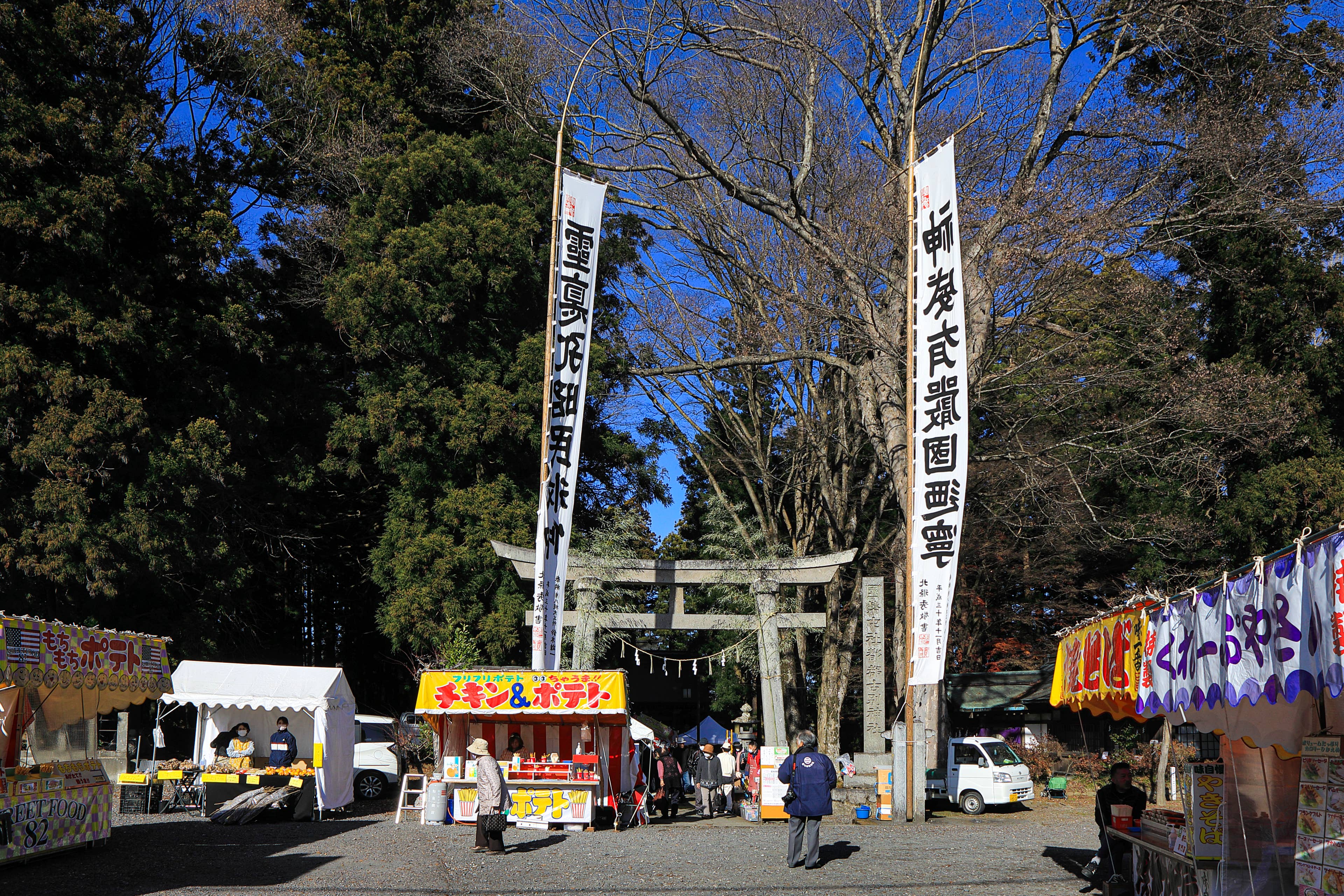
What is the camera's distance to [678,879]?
30.6 feet

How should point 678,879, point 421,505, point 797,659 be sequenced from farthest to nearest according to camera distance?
1. point 797,659
2. point 421,505
3. point 678,879

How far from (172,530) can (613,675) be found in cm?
966

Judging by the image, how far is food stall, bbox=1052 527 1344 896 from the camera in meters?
4.67

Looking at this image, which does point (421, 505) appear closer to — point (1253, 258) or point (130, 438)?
point (130, 438)

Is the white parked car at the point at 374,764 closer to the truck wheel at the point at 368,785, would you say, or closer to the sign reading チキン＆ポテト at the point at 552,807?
the truck wheel at the point at 368,785

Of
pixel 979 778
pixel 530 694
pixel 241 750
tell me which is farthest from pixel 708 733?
pixel 241 750

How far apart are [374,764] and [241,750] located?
13.8 ft

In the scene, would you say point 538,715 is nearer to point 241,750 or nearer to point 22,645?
point 241,750

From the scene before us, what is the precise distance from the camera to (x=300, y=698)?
15.6m

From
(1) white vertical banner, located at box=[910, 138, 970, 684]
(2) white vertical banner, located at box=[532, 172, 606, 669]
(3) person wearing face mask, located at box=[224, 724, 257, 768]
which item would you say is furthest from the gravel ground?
(2) white vertical banner, located at box=[532, 172, 606, 669]

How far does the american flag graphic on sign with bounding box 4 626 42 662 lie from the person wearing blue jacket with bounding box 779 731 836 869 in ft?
22.6

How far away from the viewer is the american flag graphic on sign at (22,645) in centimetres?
915

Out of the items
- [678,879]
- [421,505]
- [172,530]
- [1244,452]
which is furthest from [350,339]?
[1244,452]

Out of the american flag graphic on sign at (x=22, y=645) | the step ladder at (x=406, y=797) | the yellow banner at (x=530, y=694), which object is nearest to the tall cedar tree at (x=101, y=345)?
the step ladder at (x=406, y=797)
